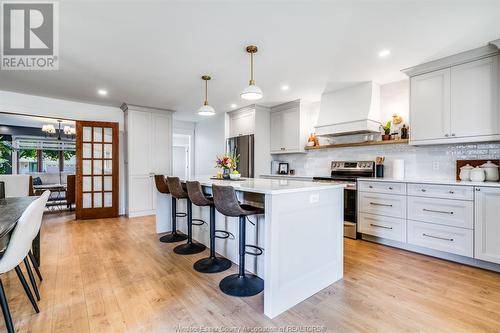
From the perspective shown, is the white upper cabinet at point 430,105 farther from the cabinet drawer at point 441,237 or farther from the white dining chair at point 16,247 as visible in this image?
the white dining chair at point 16,247

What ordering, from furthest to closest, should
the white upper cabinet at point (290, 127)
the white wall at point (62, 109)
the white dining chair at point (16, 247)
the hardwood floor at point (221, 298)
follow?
the white upper cabinet at point (290, 127) → the white wall at point (62, 109) → the hardwood floor at point (221, 298) → the white dining chair at point (16, 247)

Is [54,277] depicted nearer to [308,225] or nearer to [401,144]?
[308,225]

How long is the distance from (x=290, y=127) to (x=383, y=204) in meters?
2.39

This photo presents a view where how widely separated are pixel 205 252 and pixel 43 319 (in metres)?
1.61

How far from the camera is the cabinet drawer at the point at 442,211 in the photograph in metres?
2.62

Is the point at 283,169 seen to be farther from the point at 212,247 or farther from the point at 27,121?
the point at 27,121

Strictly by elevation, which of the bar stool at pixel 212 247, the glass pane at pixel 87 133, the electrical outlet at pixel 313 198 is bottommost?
the bar stool at pixel 212 247

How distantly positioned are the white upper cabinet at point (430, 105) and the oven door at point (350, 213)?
1.13m

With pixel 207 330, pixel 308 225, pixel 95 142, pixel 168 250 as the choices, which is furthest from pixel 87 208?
pixel 308 225

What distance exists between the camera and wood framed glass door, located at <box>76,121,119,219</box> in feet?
16.4

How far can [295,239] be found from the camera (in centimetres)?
193

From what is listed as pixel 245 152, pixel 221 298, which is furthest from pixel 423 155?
pixel 221 298

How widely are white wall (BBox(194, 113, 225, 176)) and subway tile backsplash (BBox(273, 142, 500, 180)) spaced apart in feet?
9.15

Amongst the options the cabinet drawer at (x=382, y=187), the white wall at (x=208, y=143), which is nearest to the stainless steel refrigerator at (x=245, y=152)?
the white wall at (x=208, y=143)
